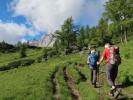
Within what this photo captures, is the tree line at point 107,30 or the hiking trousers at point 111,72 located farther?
the tree line at point 107,30

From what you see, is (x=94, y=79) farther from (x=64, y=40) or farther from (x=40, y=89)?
(x=64, y=40)

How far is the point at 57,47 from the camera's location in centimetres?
14600

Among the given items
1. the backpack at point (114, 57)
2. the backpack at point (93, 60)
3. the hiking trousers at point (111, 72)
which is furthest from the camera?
the backpack at point (93, 60)

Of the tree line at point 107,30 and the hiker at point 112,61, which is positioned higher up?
the tree line at point 107,30

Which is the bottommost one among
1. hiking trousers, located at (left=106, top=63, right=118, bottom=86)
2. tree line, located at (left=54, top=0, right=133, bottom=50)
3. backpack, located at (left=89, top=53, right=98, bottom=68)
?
hiking trousers, located at (left=106, top=63, right=118, bottom=86)

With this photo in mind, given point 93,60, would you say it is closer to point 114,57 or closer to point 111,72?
point 111,72

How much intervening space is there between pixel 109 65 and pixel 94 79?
5.27 m

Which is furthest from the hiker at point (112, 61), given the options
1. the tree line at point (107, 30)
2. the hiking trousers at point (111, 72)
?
the tree line at point (107, 30)

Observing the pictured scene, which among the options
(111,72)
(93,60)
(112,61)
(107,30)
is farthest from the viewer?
(107,30)

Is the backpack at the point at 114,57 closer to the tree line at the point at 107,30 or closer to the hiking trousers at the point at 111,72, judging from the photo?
the hiking trousers at the point at 111,72

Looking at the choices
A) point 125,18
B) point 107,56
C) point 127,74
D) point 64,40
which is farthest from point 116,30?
point 107,56

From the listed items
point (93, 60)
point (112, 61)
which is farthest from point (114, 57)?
point (93, 60)

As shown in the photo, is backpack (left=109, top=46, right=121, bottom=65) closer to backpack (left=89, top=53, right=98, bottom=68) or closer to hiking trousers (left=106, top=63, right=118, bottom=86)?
hiking trousers (left=106, top=63, right=118, bottom=86)

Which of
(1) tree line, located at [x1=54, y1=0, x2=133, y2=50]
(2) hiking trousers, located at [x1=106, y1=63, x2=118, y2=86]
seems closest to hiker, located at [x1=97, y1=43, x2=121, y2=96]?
(2) hiking trousers, located at [x1=106, y1=63, x2=118, y2=86]
